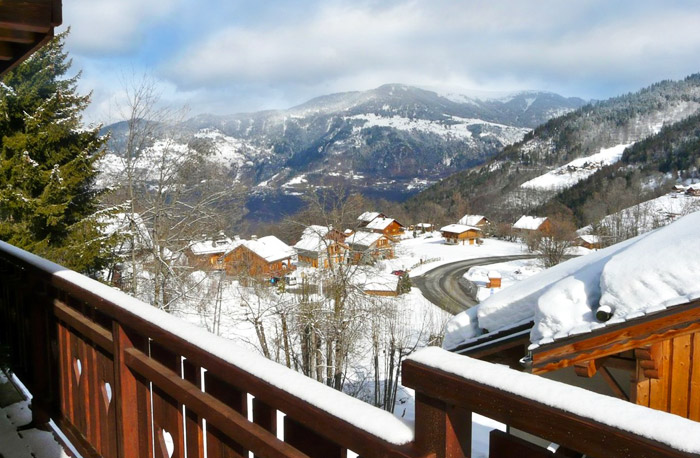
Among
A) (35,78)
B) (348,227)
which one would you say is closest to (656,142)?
(348,227)

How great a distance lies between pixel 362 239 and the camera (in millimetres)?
15336

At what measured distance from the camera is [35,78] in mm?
12453

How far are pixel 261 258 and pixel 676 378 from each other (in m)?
22.3

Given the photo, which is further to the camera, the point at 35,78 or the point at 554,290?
the point at 35,78

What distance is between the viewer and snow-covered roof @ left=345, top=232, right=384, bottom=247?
15234 mm

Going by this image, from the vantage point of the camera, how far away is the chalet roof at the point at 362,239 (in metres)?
15.2

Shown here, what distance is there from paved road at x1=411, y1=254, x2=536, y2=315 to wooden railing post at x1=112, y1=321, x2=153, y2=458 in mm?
24570

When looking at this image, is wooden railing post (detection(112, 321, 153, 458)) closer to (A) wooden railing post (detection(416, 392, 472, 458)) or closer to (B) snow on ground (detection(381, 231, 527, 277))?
(A) wooden railing post (detection(416, 392, 472, 458))

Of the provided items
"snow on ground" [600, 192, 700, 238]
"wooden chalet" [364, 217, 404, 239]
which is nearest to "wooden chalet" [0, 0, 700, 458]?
"wooden chalet" [364, 217, 404, 239]

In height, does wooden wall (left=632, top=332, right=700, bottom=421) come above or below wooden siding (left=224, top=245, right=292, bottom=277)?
above

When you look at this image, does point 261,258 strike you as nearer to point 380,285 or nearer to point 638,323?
point 380,285

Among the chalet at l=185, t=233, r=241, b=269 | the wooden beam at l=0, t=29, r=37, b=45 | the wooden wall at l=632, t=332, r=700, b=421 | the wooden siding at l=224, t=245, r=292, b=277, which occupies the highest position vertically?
the wooden beam at l=0, t=29, r=37, b=45

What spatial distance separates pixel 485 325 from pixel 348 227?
10.6 metres

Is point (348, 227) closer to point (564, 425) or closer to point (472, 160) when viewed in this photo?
point (564, 425)
